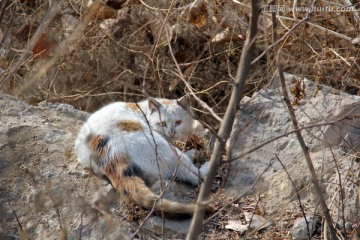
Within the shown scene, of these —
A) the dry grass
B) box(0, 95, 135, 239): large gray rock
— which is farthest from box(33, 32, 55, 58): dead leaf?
box(0, 95, 135, 239): large gray rock

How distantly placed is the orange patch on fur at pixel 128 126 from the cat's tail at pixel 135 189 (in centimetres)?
32

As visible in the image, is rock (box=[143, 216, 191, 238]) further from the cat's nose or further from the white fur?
the cat's nose

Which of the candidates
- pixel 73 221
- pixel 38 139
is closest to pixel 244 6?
pixel 38 139

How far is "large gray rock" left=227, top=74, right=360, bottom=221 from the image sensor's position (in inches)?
164

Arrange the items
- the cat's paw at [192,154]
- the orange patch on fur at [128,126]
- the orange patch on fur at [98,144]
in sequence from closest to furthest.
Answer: the orange patch on fur at [98,144] < the orange patch on fur at [128,126] < the cat's paw at [192,154]

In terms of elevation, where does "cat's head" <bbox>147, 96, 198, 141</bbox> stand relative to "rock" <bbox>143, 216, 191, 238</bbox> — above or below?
above

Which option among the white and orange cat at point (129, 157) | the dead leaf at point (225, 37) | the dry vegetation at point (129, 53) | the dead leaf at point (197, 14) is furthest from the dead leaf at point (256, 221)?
the dead leaf at point (197, 14)

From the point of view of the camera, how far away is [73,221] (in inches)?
162

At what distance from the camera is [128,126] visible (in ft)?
14.8

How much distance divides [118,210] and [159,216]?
11.5 inches

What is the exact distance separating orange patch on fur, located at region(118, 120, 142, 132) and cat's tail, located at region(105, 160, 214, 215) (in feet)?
1.04

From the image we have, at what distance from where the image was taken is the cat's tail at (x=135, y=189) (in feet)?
12.8

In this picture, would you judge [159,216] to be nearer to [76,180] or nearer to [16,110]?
[76,180]

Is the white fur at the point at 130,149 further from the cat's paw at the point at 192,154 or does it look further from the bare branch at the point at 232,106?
the bare branch at the point at 232,106
